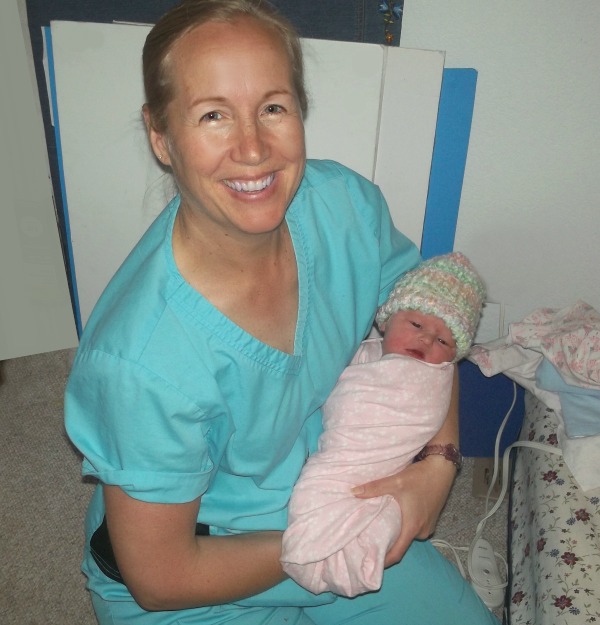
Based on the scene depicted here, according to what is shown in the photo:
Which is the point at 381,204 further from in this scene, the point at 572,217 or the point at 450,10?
the point at 572,217

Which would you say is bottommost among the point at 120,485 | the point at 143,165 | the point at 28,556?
the point at 28,556

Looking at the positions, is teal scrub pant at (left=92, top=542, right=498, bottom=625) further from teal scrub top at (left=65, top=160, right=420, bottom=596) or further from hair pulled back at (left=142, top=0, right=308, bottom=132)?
hair pulled back at (left=142, top=0, right=308, bottom=132)

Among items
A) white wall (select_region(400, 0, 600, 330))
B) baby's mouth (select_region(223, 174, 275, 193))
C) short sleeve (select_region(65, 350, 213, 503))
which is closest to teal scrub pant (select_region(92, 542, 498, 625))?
short sleeve (select_region(65, 350, 213, 503))

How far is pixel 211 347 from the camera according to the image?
82cm

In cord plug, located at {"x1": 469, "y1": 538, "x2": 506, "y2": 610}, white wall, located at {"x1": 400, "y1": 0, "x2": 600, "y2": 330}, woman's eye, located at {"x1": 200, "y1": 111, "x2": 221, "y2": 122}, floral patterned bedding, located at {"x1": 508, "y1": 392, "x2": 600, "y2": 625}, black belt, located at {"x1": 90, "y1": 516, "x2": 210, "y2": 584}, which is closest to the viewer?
woman's eye, located at {"x1": 200, "y1": 111, "x2": 221, "y2": 122}

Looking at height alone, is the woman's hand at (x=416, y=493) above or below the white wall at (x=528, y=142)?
below

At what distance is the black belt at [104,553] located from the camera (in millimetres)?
906

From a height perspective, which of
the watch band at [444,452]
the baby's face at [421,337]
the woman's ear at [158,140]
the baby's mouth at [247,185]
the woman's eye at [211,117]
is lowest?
the watch band at [444,452]

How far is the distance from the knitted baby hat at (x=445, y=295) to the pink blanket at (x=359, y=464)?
0.08 m

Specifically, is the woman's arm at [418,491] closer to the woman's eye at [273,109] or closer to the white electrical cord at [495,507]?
the white electrical cord at [495,507]

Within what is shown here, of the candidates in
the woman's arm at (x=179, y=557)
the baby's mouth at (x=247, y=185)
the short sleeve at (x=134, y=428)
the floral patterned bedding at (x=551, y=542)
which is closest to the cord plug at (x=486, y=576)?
the floral patterned bedding at (x=551, y=542)

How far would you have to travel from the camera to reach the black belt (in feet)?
2.97

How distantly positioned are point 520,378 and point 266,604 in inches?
33.2

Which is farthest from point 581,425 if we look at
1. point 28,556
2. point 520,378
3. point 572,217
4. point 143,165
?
point 28,556
